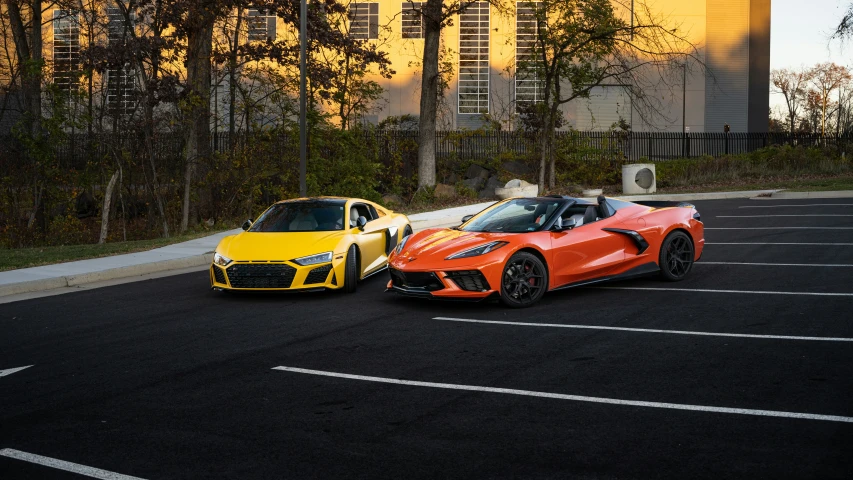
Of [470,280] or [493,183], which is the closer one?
[470,280]

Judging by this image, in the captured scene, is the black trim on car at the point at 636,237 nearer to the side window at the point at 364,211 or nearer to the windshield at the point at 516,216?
the windshield at the point at 516,216

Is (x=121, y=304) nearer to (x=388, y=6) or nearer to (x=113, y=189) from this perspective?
(x=113, y=189)

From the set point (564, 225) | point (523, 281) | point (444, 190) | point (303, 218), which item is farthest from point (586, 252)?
point (444, 190)

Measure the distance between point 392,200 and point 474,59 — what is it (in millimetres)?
17826

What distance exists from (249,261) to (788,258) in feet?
27.7

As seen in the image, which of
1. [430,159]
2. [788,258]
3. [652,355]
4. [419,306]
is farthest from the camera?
[430,159]

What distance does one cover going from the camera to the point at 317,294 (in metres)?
12.4

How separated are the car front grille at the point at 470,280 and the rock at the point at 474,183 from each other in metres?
21.2

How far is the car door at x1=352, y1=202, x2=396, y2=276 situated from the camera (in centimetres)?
1289

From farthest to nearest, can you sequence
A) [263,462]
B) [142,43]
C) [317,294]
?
1. [142,43]
2. [317,294]
3. [263,462]

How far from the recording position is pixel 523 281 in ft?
35.5

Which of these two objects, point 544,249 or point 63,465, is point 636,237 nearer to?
point 544,249

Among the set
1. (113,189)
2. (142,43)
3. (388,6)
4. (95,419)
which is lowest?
(95,419)

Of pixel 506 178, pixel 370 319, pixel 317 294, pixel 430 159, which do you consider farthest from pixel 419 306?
pixel 506 178
